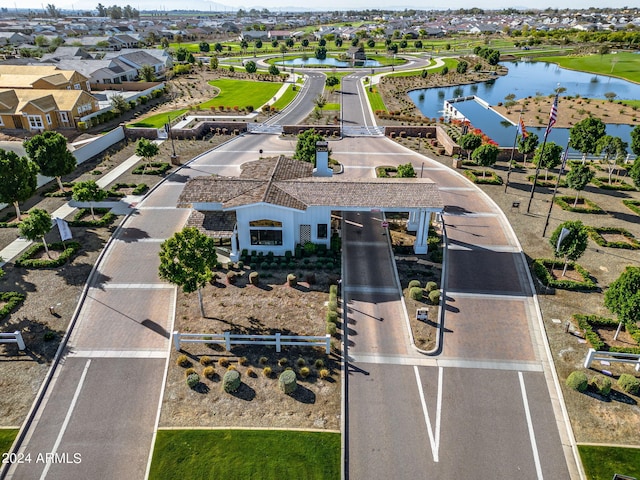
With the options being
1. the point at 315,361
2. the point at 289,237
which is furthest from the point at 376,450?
the point at 289,237

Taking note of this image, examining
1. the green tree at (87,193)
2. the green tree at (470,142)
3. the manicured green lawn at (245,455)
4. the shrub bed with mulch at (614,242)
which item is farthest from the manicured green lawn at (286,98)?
the manicured green lawn at (245,455)

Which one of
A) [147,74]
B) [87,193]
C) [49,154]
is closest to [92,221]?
[87,193]

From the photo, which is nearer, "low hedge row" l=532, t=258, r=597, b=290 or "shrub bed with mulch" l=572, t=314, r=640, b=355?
"shrub bed with mulch" l=572, t=314, r=640, b=355

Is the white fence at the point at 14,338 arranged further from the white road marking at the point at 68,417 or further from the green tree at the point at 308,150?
the green tree at the point at 308,150

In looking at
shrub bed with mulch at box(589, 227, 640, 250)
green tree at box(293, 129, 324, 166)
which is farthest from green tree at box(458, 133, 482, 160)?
shrub bed with mulch at box(589, 227, 640, 250)

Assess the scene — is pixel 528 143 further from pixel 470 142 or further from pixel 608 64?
pixel 608 64

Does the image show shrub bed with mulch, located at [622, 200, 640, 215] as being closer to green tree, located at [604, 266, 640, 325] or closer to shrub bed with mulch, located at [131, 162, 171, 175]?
green tree, located at [604, 266, 640, 325]
